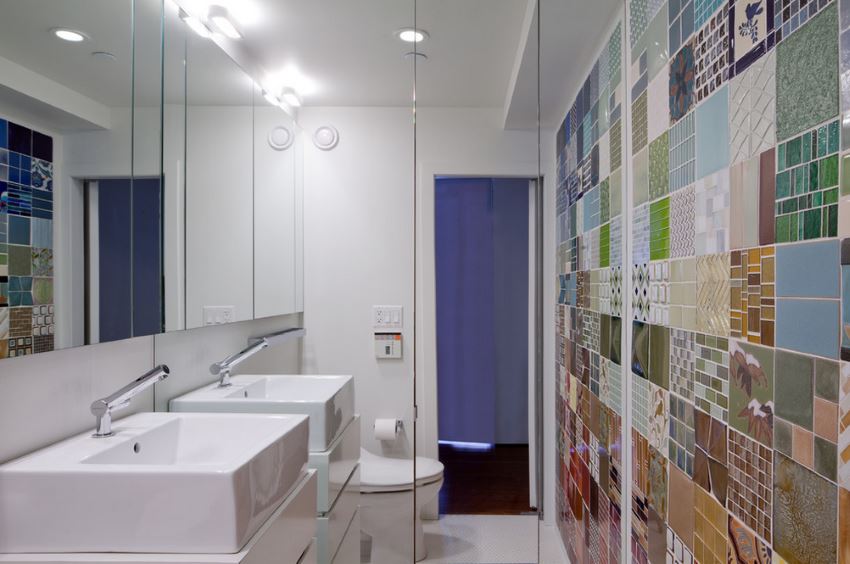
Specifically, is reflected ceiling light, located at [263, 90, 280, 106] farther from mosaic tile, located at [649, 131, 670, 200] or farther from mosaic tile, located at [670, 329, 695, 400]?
mosaic tile, located at [670, 329, 695, 400]

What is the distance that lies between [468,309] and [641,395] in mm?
739

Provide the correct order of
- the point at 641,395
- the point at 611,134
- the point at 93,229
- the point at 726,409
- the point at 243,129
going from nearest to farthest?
1. the point at 726,409
2. the point at 93,229
3. the point at 641,395
4. the point at 611,134
5. the point at 243,129

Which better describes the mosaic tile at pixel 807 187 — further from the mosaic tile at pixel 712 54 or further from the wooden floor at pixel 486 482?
the wooden floor at pixel 486 482

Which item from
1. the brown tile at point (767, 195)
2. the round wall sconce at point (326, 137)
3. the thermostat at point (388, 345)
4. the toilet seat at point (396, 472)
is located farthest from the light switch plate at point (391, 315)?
the brown tile at point (767, 195)

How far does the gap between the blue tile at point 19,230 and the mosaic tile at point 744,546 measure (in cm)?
146

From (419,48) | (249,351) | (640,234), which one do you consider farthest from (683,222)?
(249,351)

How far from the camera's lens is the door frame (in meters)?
1.99

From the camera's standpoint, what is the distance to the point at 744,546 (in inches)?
35.5

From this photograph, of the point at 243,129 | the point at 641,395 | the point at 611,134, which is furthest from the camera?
the point at 243,129

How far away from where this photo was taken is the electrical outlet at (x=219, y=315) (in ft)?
5.55

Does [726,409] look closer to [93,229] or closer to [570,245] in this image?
[570,245]

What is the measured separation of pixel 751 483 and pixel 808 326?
315 millimetres

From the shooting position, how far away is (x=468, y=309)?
2.00 m

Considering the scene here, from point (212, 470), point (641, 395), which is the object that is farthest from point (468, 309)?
point (212, 470)
